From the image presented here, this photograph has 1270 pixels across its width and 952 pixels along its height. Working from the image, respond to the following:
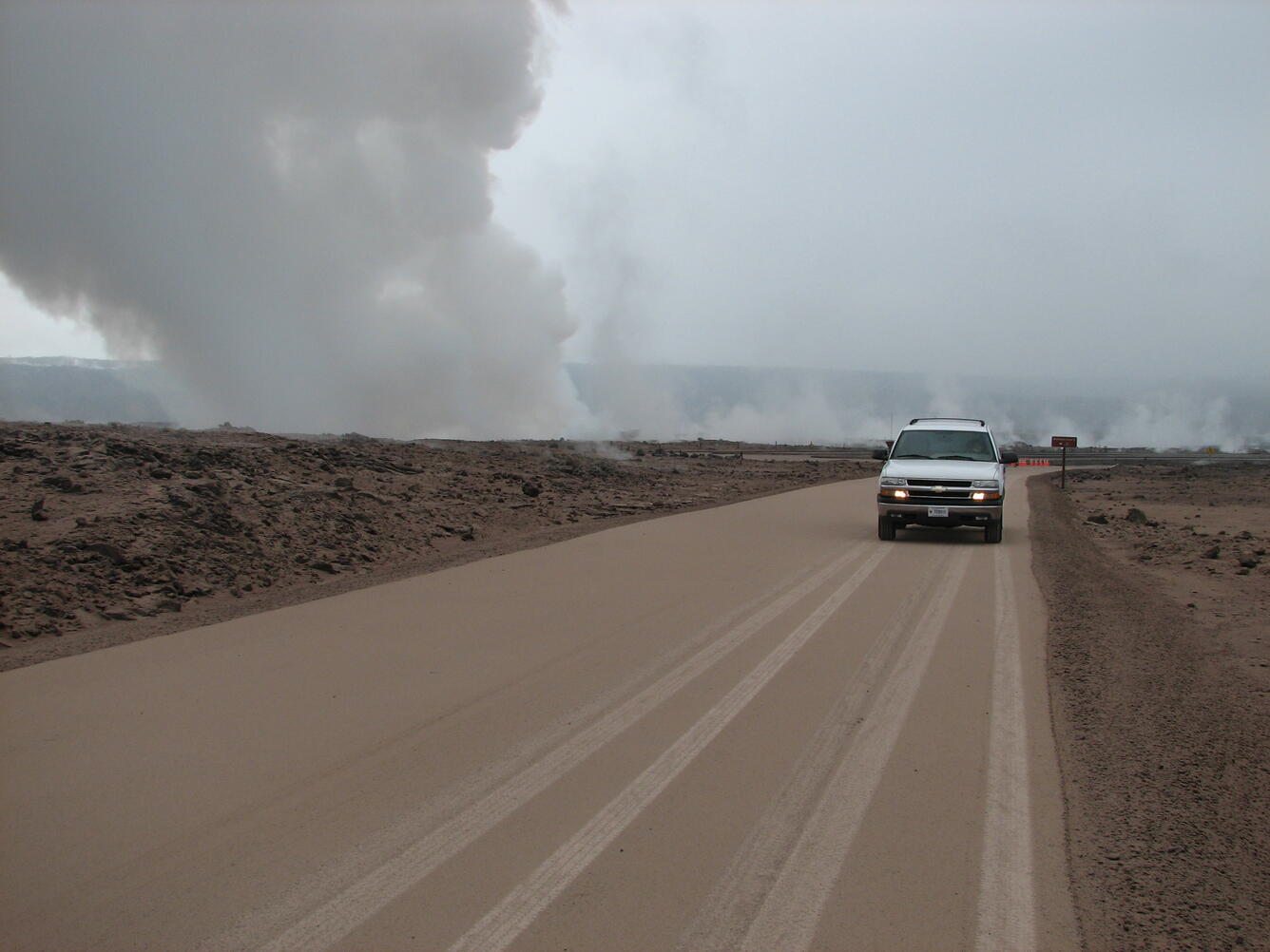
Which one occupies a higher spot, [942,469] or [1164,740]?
[942,469]

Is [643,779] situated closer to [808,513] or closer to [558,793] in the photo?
[558,793]

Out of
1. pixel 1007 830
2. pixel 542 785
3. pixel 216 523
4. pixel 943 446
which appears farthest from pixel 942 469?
pixel 542 785

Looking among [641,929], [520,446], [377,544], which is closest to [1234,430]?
[520,446]

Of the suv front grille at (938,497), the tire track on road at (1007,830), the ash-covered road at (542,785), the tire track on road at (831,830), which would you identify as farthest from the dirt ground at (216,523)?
the tire track on road at (1007,830)

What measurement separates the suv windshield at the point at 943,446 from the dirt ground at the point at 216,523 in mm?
5694

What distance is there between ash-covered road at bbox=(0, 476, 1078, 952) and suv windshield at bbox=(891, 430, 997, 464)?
8278 mm

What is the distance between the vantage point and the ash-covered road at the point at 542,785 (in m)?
4.26

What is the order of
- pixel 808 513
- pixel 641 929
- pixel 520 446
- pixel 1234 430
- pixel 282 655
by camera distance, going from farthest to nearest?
pixel 1234 430 < pixel 520 446 < pixel 808 513 < pixel 282 655 < pixel 641 929

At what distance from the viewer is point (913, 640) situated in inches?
376

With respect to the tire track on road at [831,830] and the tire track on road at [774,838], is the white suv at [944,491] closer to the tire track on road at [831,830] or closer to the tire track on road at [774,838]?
the tire track on road at [831,830]

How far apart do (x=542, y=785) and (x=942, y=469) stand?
13.4 metres

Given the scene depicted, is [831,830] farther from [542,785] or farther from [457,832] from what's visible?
[457,832]

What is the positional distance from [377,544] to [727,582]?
20.2ft

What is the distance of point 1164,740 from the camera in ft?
21.8
